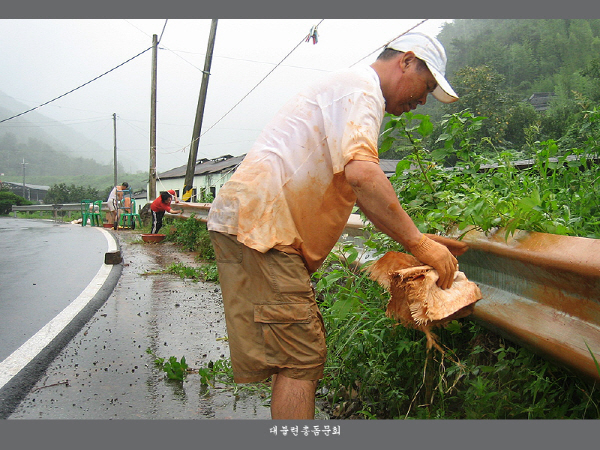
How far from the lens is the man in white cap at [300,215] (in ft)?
6.58

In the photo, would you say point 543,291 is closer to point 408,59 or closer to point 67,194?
point 408,59

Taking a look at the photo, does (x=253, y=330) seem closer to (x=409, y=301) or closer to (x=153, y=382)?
(x=409, y=301)

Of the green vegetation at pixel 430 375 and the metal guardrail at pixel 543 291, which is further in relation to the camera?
the green vegetation at pixel 430 375

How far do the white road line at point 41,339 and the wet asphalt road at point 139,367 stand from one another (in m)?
0.18

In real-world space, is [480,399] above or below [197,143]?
below

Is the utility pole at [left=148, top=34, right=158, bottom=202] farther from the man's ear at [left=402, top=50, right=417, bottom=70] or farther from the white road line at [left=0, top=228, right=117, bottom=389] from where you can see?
the man's ear at [left=402, top=50, right=417, bottom=70]

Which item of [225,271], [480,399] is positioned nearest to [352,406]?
[480,399]


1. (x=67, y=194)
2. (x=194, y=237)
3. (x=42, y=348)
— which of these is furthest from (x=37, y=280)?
(x=67, y=194)

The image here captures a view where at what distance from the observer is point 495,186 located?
3232 mm

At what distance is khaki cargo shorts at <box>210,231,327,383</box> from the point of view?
2031mm

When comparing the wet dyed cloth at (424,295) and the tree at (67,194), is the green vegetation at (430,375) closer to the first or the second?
the wet dyed cloth at (424,295)

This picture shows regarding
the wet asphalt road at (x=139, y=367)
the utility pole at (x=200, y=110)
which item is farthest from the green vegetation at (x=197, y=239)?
the utility pole at (x=200, y=110)

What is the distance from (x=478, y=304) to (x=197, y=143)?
15.9 metres

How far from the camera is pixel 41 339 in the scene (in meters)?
4.11
